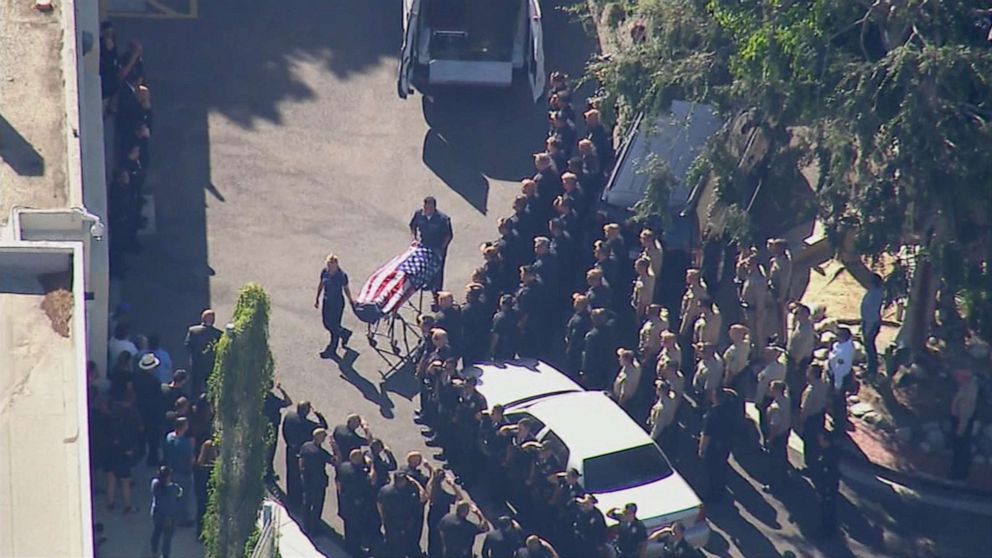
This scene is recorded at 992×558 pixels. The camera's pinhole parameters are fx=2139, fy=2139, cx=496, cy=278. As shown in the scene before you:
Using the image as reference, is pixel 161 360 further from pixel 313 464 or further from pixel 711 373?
pixel 711 373

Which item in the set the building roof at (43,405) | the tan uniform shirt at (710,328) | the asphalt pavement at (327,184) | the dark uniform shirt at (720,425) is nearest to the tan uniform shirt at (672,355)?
the tan uniform shirt at (710,328)

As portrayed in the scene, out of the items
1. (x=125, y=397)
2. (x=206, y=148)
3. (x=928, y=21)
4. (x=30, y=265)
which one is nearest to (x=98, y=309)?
(x=125, y=397)

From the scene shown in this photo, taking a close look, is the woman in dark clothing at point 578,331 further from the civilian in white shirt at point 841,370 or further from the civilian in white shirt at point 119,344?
the civilian in white shirt at point 119,344

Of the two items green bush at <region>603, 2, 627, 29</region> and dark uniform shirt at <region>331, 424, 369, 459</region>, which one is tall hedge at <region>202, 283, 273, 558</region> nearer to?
dark uniform shirt at <region>331, 424, 369, 459</region>

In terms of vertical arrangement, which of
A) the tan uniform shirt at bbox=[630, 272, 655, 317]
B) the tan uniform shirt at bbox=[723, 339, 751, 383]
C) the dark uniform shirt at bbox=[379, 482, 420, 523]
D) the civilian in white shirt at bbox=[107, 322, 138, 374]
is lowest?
the dark uniform shirt at bbox=[379, 482, 420, 523]

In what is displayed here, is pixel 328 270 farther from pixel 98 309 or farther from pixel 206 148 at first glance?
pixel 206 148

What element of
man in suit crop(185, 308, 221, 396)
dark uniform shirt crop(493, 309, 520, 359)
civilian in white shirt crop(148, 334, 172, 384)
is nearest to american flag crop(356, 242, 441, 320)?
dark uniform shirt crop(493, 309, 520, 359)

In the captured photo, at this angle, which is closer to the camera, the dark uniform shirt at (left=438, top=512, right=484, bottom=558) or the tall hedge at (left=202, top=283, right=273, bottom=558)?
the tall hedge at (left=202, top=283, right=273, bottom=558)
